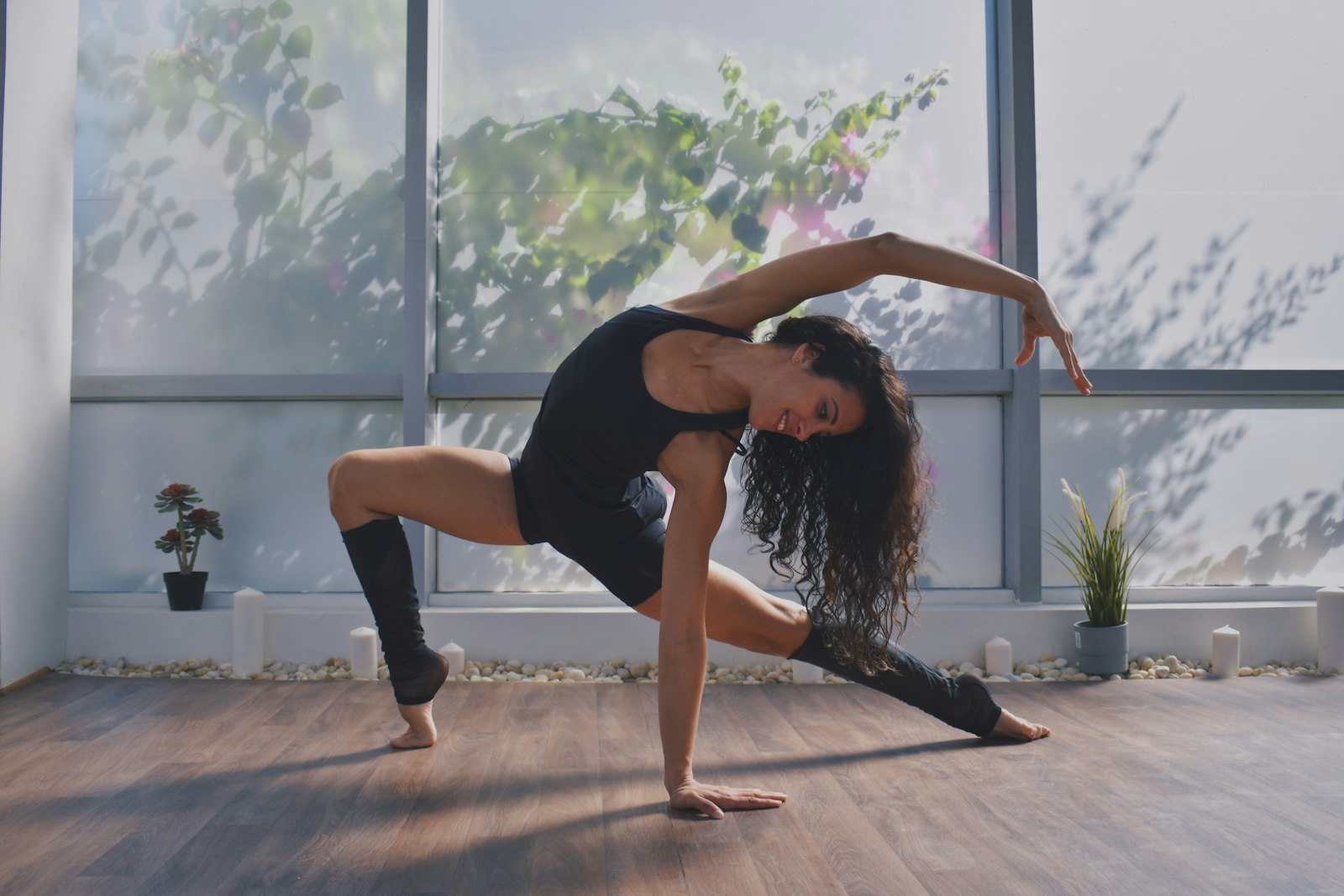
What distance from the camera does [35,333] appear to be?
2893 millimetres

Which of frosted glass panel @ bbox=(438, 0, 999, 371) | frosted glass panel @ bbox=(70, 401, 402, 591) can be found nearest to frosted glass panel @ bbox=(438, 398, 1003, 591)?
frosted glass panel @ bbox=(438, 0, 999, 371)

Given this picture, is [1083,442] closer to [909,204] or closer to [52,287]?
[909,204]

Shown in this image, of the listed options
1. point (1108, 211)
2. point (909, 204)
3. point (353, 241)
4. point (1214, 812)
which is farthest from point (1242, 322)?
point (353, 241)

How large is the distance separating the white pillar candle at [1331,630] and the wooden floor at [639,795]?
31 cm

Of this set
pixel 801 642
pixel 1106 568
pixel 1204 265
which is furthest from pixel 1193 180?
pixel 801 642

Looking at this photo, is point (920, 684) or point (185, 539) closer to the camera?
point (920, 684)

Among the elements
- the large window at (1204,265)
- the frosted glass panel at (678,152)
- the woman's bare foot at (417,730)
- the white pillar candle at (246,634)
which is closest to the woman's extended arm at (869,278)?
the woman's bare foot at (417,730)

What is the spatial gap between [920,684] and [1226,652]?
1325mm

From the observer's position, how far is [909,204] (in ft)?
10.9

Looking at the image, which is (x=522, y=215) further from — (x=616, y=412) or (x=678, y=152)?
(x=616, y=412)

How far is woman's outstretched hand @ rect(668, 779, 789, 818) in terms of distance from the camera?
1812 millimetres

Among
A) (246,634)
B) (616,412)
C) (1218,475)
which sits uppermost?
(616,412)

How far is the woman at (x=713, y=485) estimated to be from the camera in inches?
71.6

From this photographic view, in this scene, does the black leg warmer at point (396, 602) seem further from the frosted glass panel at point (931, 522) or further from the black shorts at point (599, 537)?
the frosted glass panel at point (931, 522)
